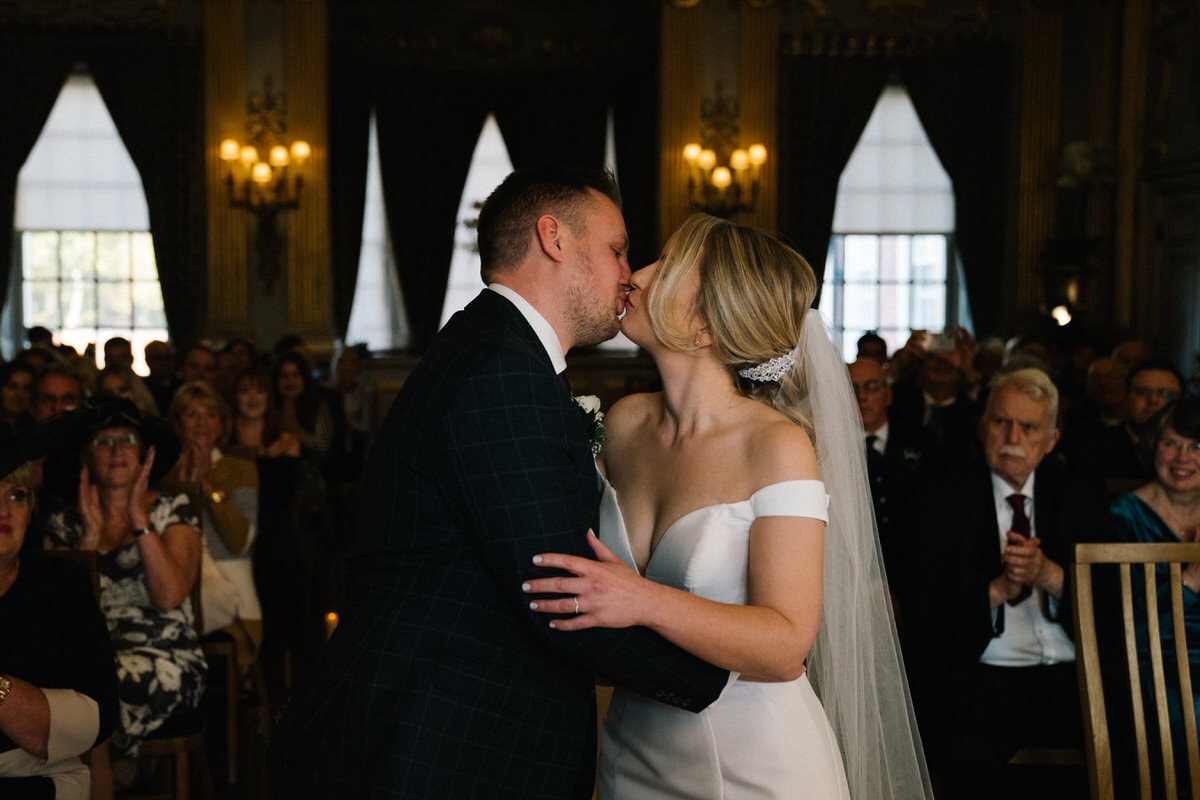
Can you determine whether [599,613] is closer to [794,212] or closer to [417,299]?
[794,212]

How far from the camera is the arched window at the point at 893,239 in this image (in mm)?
12242

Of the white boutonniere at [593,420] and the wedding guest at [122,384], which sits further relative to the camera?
the wedding guest at [122,384]

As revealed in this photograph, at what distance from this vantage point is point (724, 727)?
2186mm

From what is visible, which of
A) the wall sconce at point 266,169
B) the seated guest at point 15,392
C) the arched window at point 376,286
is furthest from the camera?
the arched window at point 376,286

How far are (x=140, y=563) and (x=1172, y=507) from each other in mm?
3023

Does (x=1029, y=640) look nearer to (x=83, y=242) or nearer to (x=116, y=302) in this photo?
(x=116, y=302)

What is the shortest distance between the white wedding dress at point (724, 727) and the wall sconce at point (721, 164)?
9.16 meters

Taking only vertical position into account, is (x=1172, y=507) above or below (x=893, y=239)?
below

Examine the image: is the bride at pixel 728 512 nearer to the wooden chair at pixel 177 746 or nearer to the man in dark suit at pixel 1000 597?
the man in dark suit at pixel 1000 597

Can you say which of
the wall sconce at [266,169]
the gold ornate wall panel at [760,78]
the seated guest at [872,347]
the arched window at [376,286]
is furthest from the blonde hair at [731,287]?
the arched window at [376,286]

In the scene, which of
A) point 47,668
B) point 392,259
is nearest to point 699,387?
point 47,668

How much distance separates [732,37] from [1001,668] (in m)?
8.65

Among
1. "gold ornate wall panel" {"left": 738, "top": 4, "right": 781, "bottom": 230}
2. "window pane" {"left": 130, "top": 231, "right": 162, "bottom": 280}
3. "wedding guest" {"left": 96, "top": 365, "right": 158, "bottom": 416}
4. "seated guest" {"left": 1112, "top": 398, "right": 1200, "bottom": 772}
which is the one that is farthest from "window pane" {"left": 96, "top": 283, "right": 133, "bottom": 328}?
"seated guest" {"left": 1112, "top": 398, "right": 1200, "bottom": 772}

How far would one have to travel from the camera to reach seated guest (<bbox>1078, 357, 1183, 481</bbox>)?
5395mm
